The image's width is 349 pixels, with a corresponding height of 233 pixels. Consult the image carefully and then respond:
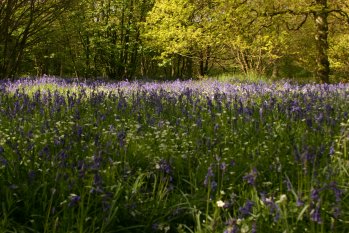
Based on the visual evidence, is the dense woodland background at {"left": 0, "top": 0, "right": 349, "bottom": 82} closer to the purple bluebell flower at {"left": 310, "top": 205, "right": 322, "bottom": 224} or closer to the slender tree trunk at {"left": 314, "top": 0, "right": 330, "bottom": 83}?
the slender tree trunk at {"left": 314, "top": 0, "right": 330, "bottom": 83}

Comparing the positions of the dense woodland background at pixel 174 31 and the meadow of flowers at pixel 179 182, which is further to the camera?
the dense woodland background at pixel 174 31

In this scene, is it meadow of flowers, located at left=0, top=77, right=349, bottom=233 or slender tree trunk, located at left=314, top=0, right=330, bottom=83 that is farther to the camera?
slender tree trunk, located at left=314, top=0, right=330, bottom=83

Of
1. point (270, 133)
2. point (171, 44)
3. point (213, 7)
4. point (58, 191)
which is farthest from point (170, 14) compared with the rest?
point (58, 191)

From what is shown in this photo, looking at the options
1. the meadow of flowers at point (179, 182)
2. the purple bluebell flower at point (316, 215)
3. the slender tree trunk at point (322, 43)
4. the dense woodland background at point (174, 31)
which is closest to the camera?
the purple bluebell flower at point (316, 215)

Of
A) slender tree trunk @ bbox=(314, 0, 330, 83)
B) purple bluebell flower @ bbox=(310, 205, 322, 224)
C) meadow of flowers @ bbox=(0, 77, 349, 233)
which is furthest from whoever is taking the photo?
slender tree trunk @ bbox=(314, 0, 330, 83)

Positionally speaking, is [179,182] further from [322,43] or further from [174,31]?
[174,31]

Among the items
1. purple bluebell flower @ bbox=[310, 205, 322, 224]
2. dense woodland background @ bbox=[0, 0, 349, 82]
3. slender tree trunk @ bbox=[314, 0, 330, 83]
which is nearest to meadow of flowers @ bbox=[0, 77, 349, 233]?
purple bluebell flower @ bbox=[310, 205, 322, 224]

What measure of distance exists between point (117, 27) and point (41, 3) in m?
8.70

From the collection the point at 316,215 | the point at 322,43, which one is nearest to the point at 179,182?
the point at 316,215

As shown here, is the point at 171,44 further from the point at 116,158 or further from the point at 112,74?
the point at 116,158

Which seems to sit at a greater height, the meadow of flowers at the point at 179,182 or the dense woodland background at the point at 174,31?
the dense woodland background at the point at 174,31

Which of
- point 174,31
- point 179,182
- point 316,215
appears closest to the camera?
point 316,215

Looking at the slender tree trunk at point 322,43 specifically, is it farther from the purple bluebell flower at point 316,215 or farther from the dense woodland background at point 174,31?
the purple bluebell flower at point 316,215

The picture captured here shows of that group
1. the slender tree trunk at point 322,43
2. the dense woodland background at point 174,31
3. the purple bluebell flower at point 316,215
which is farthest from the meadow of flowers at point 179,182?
the slender tree trunk at point 322,43
